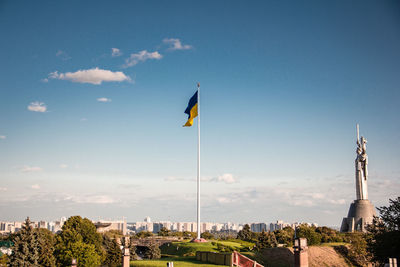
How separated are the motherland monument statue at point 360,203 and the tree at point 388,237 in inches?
1375

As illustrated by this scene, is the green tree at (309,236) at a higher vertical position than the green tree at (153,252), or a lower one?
higher

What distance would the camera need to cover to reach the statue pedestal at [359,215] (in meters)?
68.4

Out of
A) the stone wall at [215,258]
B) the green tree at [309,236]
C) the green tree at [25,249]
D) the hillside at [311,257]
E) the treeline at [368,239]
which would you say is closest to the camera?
the stone wall at [215,258]

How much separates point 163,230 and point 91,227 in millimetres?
36919

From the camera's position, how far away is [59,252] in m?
46.2

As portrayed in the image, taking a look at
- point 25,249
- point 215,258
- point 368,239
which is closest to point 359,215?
point 368,239

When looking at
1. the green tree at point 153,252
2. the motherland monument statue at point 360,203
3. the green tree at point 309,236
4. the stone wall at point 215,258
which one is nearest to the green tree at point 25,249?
the green tree at point 153,252

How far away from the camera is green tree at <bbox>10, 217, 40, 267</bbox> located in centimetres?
3900

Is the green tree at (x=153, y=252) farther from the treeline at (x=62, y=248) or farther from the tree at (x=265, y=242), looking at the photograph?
the tree at (x=265, y=242)

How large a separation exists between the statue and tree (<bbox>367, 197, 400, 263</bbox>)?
3716 centimetres

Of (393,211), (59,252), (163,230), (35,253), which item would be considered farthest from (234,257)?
(163,230)

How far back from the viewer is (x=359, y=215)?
69.2 meters

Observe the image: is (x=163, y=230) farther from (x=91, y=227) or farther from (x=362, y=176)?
(x=362, y=176)

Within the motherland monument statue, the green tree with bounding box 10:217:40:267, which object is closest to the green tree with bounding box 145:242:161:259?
the green tree with bounding box 10:217:40:267
